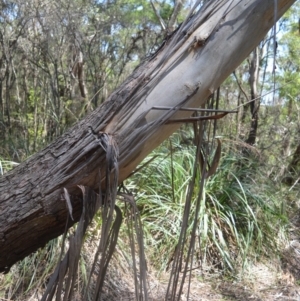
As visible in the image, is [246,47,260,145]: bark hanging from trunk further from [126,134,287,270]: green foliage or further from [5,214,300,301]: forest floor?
[5,214,300,301]: forest floor

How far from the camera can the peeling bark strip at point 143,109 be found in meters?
1.32

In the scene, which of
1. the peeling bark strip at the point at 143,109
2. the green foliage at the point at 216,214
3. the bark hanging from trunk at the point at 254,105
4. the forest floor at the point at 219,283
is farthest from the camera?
the bark hanging from trunk at the point at 254,105

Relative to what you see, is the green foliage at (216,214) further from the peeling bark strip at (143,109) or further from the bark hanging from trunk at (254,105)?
the peeling bark strip at (143,109)

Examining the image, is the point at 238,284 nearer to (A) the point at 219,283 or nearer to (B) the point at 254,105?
(A) the point at 219,283

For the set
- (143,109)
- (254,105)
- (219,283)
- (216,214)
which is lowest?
(143,109)

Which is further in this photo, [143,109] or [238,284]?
[238,284]

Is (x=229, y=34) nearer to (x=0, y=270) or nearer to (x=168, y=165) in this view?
(x=0, y=270)

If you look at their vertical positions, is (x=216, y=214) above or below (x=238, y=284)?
above

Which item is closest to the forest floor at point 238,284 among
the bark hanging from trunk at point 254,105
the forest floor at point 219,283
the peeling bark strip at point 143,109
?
the forest floor at point 219,283

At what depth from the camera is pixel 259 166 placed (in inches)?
209

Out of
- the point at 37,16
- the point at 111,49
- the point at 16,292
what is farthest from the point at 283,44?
the point at 16,292

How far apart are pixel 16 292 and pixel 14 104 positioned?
21.6 feet

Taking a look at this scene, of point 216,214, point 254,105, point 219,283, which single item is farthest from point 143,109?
point 254,105

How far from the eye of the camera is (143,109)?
4.33 ft
